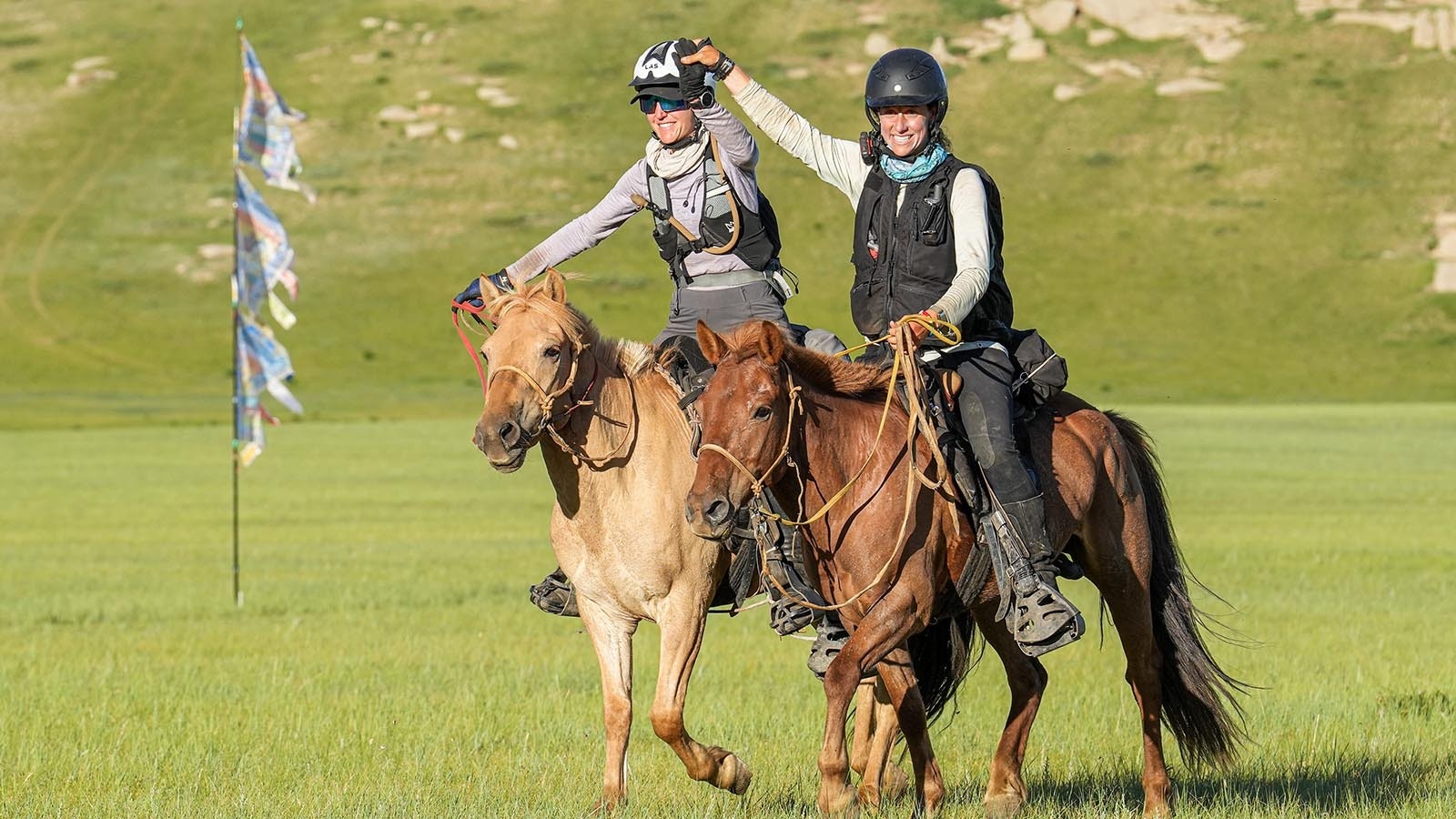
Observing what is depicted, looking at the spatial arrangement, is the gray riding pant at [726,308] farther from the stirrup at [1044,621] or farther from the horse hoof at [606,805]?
the horse hoof at [606,805]

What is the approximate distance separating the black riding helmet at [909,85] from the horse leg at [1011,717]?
236cm

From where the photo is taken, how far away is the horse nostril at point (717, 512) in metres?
7.43

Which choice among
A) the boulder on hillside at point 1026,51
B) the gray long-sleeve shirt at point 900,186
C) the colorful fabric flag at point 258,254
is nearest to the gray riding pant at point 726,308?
the gray long-sleeve shirt at point 900,186

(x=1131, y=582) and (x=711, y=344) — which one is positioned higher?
(x=711, y=344)

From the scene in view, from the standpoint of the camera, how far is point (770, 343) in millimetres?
7926

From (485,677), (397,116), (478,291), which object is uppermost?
(478,291)

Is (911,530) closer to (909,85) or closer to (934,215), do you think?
(934,215)

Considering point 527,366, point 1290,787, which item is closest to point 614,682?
point 527,366

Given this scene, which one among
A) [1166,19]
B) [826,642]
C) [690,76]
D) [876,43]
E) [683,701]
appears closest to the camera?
[826,642]

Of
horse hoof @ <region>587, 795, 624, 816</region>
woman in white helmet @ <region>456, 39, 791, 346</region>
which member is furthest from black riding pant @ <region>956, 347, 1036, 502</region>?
horse hoof @ <region>587, 795, 624, 816</region>

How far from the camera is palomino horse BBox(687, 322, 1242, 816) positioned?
25.7 feet

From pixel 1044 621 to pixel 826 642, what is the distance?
0.98 meters

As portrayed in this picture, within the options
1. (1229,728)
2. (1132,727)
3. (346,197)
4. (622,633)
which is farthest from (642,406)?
(346,197)

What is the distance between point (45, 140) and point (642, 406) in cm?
10225
